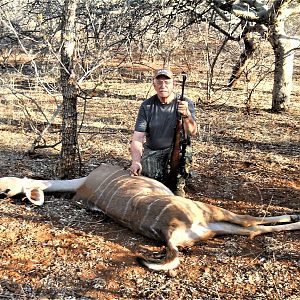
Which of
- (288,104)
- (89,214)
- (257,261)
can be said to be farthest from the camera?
(288,104)

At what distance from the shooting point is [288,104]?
9258 millimetres

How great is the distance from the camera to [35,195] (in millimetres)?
4816

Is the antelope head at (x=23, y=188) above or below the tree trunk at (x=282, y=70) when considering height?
below

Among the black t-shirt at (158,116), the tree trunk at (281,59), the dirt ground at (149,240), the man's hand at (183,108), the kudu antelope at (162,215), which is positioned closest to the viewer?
the dirt ground at (149,240)

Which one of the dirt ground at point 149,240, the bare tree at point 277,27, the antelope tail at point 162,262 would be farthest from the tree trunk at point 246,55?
the antelope tail at point 162,262

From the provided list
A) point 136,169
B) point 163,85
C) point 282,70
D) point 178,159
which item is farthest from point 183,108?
point 282,70

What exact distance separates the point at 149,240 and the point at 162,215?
0.74 ft

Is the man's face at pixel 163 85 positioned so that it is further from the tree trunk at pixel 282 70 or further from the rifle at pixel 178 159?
the tree trunk at pixel 282 70

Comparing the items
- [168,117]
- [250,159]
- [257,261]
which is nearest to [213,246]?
[257,261]

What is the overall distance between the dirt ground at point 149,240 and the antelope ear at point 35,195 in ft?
0.24

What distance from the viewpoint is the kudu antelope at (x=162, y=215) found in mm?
3838

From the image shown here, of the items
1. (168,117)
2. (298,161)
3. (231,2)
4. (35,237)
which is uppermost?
(231,2)

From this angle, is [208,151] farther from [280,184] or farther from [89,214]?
[89,214]

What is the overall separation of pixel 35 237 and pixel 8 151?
2790mm
